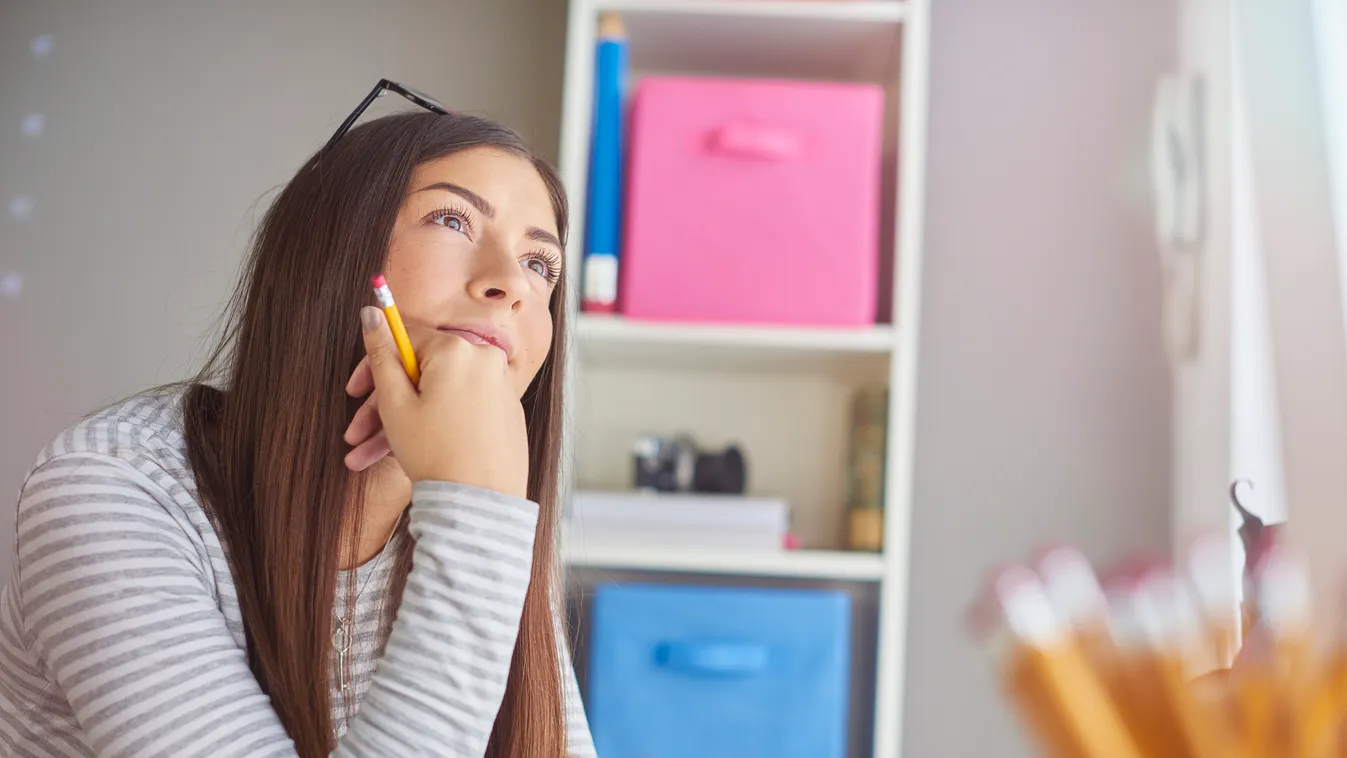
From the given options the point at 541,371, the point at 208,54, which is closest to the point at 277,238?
the point at 541,371

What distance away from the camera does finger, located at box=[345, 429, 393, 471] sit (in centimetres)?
73

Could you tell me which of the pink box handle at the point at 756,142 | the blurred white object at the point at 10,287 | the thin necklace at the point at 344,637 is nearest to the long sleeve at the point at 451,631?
the thin necklace at the point at 344,637

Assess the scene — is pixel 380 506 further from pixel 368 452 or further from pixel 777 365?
pixel 777 365

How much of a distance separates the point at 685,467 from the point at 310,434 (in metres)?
0.82

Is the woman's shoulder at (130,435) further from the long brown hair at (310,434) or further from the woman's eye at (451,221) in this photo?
Result: the woman's eye at (451,221)

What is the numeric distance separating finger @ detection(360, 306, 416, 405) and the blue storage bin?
0.65 metres

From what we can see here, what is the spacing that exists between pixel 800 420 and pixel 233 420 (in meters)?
0.99

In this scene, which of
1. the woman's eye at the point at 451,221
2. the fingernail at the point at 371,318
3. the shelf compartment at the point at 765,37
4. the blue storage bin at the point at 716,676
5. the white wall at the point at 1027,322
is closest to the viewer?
the fingernail at the point at 371,318

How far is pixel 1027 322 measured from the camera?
165cm

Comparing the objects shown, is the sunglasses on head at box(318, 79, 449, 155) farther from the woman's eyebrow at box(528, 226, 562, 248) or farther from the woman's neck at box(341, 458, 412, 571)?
the woman's neck at box(341, 458, 412, 571)

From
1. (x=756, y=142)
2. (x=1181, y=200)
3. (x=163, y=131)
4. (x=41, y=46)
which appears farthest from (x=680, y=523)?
(x=41, y=46)

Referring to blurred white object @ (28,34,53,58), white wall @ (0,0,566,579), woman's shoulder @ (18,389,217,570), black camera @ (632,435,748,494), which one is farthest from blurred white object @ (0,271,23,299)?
woman's shoulder @ (18,389,217,570)

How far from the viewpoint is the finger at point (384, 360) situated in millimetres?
677

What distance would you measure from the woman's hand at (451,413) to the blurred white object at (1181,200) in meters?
1.13
